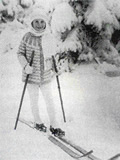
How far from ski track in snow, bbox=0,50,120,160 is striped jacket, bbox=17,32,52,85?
818mm

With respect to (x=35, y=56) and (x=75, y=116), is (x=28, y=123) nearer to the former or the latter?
(x=75, y=116)

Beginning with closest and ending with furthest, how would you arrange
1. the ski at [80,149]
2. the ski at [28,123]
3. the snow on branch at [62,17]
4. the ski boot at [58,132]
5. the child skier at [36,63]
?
the ski at [80,149] → the child skier at [36,63] → the ski boot at [58,132] → the ski at [28,123] → the snow on branch at [62,17]

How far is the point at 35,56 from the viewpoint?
3564 mm

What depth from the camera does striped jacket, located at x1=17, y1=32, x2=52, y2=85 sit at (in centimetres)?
353

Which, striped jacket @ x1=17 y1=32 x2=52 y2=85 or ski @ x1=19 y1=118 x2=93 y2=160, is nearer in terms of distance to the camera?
ski @ x1=19 y1=118 x2=93 y2=160

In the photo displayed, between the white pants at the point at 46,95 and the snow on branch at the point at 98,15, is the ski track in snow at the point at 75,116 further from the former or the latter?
the snow on branch at the point at 98,15

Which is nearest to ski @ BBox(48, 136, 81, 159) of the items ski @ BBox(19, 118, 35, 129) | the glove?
ski @ BBox(19, 118, 35, 129)

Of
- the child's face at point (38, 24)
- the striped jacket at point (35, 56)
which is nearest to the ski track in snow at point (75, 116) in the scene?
the striped jacket at point (35, 56)

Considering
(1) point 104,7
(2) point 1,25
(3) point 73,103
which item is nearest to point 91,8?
(1) point 104,7

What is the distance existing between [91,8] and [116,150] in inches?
119

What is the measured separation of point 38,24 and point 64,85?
2.14m

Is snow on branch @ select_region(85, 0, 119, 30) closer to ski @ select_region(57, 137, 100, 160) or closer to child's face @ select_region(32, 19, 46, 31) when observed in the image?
child's face @ select_region(32, 19, 46, 31)

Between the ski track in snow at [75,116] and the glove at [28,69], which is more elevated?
the glove at [28,69]

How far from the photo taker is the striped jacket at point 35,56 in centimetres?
353
